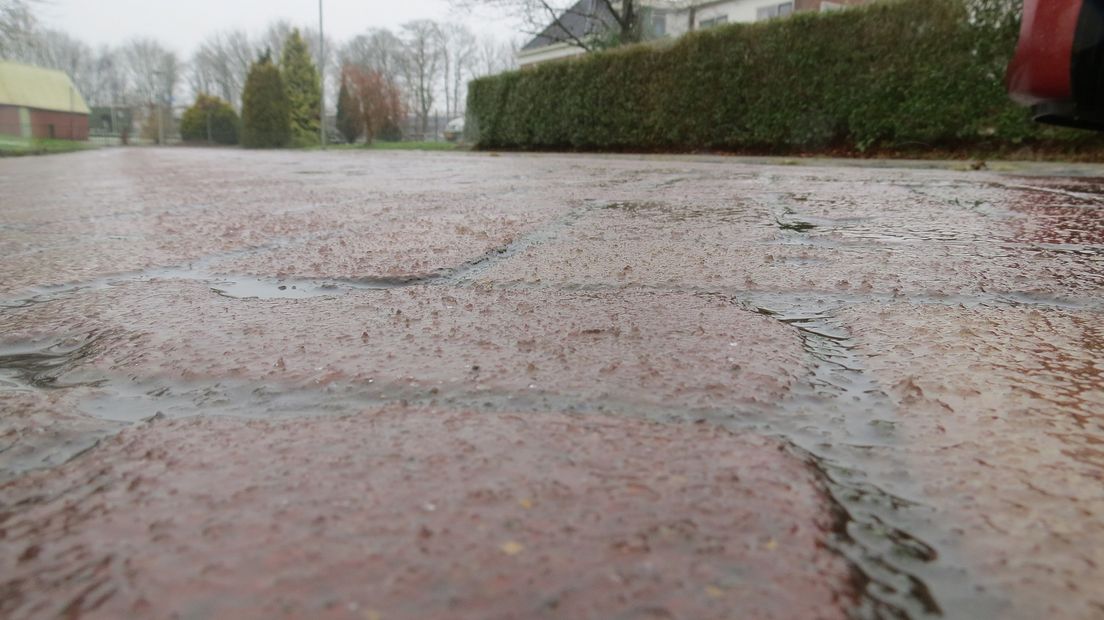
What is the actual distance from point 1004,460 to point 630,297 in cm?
59

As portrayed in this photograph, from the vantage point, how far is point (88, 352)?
2.67 feet

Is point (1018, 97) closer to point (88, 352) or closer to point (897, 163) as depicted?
point (897, 163)

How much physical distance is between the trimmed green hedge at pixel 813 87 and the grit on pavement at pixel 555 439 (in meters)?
7.00

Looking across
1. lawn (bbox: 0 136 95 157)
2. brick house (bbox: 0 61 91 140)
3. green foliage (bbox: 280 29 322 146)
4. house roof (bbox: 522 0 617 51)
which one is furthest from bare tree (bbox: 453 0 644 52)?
brick house (bbox: 0 61 91 140)

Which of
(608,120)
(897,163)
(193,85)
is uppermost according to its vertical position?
(193,85)

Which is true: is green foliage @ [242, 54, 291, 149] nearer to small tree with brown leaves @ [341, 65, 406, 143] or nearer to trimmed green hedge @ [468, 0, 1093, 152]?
small tree with brown leaves @ [341, 65, 406, 143]

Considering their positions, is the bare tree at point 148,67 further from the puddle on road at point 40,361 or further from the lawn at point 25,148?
the puddle on road at point 40,361

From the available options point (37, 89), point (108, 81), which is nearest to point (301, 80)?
point (37, 89)

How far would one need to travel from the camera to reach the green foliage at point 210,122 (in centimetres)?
4188

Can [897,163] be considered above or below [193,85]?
below

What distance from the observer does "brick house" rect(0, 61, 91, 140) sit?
39.6 metres

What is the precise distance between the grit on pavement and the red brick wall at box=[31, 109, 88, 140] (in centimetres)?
5270

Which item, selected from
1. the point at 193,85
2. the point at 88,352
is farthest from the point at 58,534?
the point at 193,85

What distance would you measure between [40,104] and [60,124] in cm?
211
